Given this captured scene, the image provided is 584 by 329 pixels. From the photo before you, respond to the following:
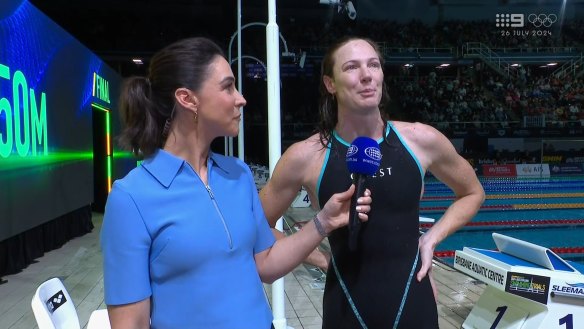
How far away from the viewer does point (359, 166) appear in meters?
1.36

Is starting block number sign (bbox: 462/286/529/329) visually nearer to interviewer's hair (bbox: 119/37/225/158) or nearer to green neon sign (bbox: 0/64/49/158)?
interviewer's hair (bbox: 119/37/225/158)

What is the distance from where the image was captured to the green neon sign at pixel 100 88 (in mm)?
9445

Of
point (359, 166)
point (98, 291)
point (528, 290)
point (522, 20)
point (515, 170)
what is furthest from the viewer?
point (522, 20)

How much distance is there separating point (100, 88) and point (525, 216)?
29.6 ft

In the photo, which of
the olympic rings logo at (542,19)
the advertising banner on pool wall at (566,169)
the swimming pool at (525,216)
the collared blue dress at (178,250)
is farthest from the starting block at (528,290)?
the olympic rings logo at (542,19)

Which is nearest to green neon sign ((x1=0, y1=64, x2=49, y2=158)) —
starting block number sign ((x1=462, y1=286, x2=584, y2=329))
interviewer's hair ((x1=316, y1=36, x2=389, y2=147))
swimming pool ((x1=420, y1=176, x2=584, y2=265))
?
interviewer's hair ((x1=316, y1=36, x2=389, y2=147))

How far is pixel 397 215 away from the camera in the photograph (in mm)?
1629

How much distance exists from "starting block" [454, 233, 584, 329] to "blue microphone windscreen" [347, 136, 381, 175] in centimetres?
217

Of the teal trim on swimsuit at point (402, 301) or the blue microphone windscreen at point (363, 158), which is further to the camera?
the teal trim on swimsuit at point (402, 301)

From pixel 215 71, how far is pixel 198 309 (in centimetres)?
58

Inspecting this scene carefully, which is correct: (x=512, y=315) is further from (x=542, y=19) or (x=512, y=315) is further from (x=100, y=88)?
(x=542, y=19)

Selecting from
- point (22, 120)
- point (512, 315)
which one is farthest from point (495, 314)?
point (22, 120)

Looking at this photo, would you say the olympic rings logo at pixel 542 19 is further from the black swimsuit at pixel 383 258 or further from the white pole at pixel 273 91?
the black swimsuit at pixel 383 258

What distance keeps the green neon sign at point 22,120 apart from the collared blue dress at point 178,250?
4.52 metres
